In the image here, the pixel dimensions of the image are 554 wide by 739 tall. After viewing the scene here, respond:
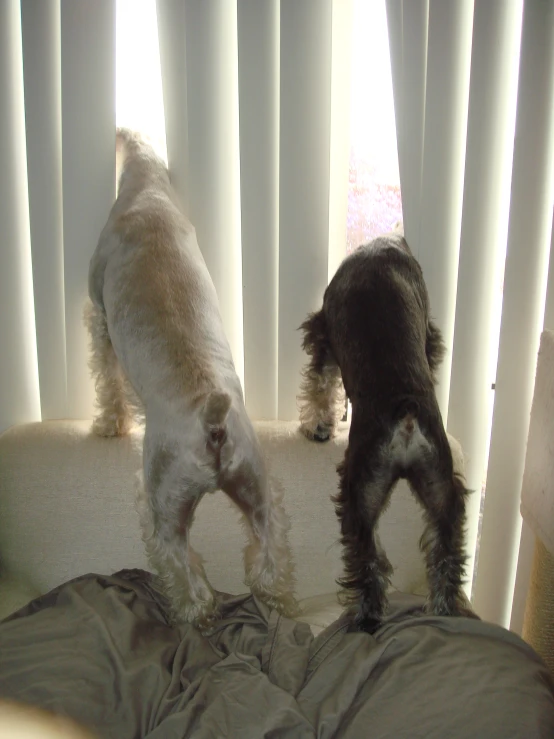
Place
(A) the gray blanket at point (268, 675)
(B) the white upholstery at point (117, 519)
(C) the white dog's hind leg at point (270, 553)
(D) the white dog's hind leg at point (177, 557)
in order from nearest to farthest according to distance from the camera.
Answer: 1. (A) the gray blanket at point (268, 675)
2. (D) the white dog's hind leg at point (177, 557)
3. (C) the white dog's hind leg at point (270, 553)
4. (B) the white upholstery at point (117, 519)

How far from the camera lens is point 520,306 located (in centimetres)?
221

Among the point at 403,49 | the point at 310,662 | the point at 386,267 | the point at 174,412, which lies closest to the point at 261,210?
the point at 386,267

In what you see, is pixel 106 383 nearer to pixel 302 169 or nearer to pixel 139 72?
pixel 302 169

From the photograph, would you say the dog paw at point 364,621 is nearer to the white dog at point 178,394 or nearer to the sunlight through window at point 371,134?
the white dog at point 178,394

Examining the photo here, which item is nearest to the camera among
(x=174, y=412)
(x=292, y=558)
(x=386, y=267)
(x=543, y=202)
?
(x=174, y=412)

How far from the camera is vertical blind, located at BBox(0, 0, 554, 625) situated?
6.63 ft

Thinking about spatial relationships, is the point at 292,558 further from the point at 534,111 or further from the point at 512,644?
the point at 534,111

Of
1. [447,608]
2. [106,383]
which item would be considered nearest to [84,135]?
[106,383]

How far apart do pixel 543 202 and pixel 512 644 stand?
1.48 m

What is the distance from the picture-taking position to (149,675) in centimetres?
151

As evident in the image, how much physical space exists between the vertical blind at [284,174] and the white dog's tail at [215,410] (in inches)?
33.9

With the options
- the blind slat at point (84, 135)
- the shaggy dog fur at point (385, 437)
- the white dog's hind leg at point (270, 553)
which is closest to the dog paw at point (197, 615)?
the white dog's hind leg at point (270, 553)

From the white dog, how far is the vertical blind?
0.27 metres

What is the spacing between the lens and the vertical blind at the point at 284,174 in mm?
2021
